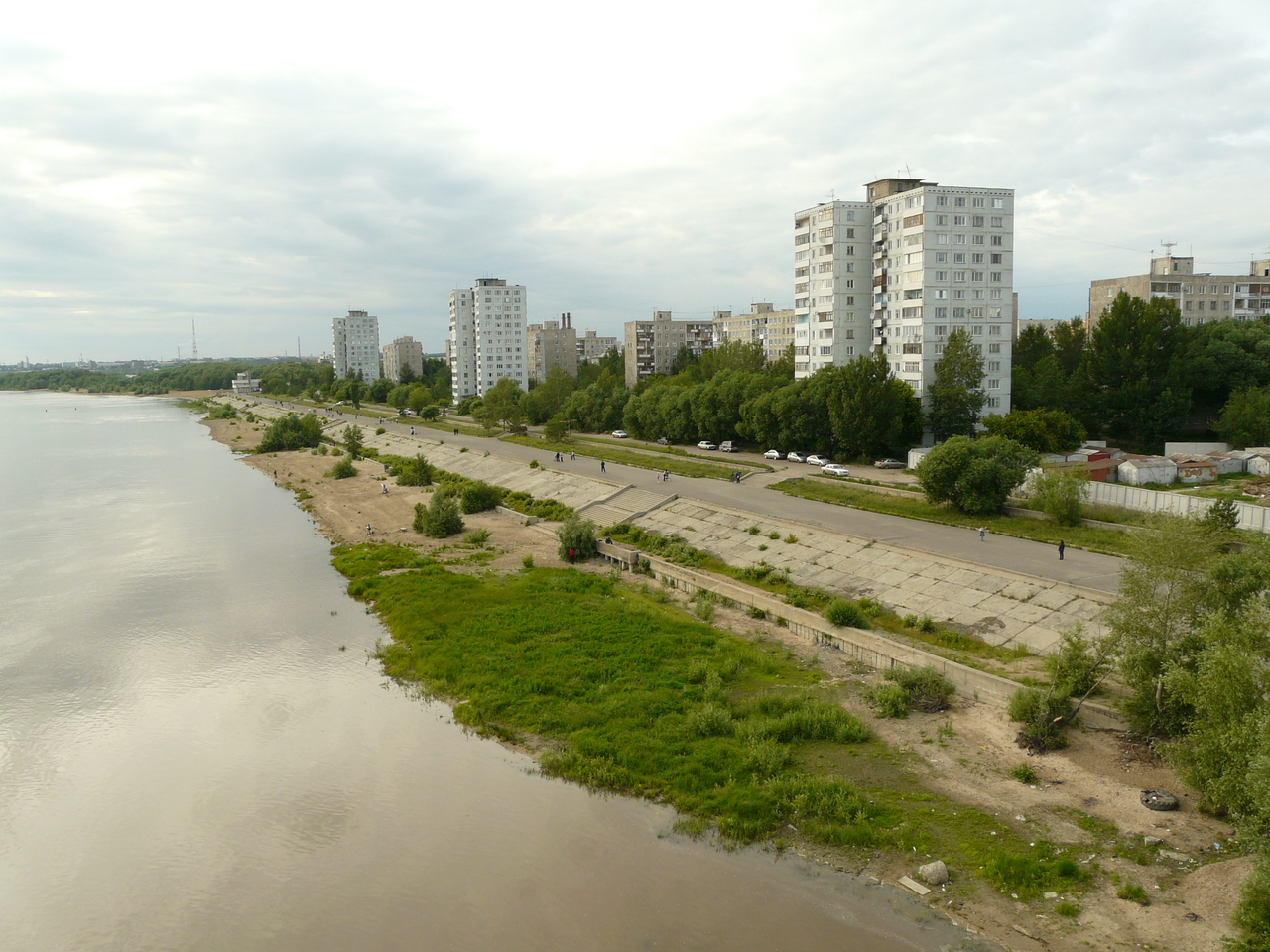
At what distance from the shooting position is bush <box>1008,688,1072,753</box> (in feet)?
59.9

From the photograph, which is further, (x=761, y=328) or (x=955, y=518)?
(x=761, y=328)

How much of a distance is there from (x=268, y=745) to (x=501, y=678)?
6078mm

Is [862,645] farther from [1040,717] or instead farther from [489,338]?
[489,338]

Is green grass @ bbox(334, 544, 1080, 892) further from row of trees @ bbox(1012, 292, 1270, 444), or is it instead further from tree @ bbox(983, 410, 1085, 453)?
row of trees @ bbox(1012, 292, 1270, 444)

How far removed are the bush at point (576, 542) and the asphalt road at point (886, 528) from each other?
7750 mm

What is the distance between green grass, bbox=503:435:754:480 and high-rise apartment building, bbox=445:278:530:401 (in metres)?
54.9

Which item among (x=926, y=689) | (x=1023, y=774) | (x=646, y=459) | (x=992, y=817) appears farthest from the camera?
(x=646, y=459)

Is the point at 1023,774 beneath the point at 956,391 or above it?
beneath

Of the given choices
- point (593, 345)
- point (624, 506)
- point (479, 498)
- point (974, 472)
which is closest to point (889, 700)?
point (974, 472)

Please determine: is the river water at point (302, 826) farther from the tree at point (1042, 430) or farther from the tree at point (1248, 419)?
the tree at point (1248, 419)

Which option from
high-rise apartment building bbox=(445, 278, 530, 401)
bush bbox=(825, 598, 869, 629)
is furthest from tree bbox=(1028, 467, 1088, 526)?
high-rise apartment building bbox=(445, 278, 530, 401)

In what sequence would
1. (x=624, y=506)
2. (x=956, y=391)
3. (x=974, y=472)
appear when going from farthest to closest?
1. (x=956, y=391)
2. (x=624, y=506)
3. (x=974, y=472)

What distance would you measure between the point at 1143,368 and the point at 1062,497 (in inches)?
1107

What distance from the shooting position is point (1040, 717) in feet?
61.0
